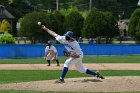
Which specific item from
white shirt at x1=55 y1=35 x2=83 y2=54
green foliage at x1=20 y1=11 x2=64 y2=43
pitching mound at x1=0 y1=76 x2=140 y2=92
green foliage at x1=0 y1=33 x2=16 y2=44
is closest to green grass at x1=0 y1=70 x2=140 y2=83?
pitching mound at x1=0 y1=76 x2=140 y2=92

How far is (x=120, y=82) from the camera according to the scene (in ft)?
52.8

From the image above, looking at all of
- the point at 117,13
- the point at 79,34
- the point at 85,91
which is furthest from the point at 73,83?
the point at 117,13

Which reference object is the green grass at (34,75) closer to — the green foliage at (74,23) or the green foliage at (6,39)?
the green foliage at (6,39)

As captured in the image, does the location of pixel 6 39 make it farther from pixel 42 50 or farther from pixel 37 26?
pixel 37 26

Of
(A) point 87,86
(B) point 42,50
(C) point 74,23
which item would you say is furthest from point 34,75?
(C) point 74,23

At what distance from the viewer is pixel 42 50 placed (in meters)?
44.1

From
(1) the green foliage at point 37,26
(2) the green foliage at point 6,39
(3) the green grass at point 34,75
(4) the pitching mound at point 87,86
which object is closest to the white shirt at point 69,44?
(4) the pitching mound at point 87,86

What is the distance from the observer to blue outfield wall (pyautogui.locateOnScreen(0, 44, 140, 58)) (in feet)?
139

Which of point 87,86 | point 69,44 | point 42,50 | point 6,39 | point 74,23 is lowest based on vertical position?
point 42,50

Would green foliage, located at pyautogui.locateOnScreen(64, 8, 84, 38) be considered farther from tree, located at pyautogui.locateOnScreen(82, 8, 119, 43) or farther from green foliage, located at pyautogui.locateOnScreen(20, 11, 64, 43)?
tree, located at pyautogui.locateOnScreen(82, 8, 119, 43)

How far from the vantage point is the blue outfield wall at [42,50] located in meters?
42.3

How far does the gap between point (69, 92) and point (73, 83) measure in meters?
1.74

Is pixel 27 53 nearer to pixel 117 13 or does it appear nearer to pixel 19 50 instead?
pixel 19 50

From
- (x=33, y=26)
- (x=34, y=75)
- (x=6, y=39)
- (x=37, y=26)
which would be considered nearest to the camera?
(x=34, y=75)
